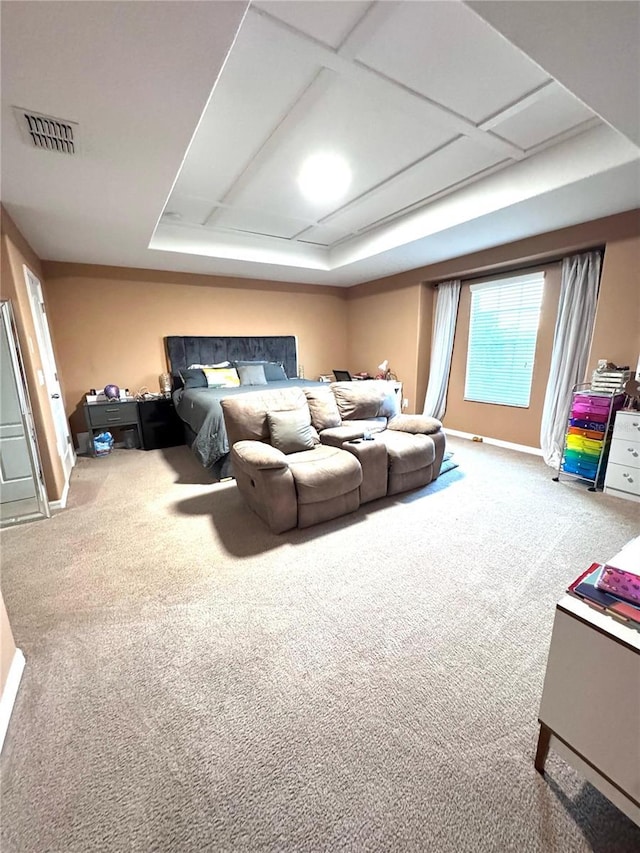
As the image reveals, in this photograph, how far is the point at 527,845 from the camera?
3.00 feet

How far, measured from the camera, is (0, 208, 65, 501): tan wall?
248 centimetres

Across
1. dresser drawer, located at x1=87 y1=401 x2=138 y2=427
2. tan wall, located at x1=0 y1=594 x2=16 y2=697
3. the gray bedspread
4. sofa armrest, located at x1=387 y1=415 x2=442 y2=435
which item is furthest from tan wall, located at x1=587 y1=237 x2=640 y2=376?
dresser drawer, located at x1=87 y1=401 x2=138 y2=427

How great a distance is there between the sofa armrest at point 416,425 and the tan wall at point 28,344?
3.01 metres

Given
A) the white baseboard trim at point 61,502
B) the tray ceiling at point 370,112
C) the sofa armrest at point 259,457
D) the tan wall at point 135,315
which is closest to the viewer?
the tray ceiling at point 370,112

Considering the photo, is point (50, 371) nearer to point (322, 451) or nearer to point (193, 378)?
point (193, 378)

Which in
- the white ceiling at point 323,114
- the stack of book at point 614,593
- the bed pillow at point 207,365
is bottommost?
the stack of book at point 614,593

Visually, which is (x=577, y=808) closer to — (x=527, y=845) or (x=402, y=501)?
(x=527, y=845)

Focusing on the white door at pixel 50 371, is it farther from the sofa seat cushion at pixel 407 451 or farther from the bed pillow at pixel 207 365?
the sofa seat cushion at pixel 407 451

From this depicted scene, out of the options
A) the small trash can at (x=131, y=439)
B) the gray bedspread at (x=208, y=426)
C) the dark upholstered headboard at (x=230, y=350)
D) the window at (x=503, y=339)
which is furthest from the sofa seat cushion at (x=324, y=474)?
the dark upholstered headboard at (x=230, y=350)

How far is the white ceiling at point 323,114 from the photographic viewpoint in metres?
1.24

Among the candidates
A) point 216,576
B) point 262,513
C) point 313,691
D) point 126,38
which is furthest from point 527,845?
point 126,38

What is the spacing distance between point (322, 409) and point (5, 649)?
8.02 feet

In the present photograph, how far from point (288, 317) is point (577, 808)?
580 cm

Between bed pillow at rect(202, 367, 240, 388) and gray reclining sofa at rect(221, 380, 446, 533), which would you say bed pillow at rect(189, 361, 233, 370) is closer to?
bed pillow at rect(202, 367, 240, 388)
